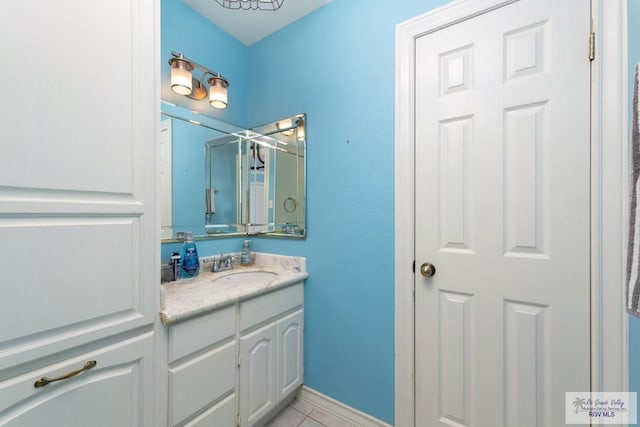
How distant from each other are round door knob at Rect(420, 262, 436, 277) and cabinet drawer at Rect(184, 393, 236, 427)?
1.07 metres

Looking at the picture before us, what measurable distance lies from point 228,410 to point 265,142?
1604 millimetres

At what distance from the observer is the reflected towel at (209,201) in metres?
1.71

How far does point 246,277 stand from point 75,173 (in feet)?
3.69

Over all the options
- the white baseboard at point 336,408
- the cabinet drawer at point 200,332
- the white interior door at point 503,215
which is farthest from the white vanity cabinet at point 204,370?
the white interior door at point 503,215

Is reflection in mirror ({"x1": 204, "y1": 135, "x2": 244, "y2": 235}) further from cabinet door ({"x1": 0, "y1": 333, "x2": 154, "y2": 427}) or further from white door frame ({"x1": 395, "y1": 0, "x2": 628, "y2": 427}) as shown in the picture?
white door frame ({"x1": 395, "y1": 0, "x2": 628, "y2": 427})

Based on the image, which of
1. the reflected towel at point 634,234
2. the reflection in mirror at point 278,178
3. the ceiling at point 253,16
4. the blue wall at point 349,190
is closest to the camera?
the reflected towel at point 634,234

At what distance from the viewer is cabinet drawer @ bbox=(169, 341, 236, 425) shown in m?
1.00

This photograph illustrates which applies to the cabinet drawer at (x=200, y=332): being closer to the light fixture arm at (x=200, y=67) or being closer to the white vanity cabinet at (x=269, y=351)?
the white vanity cabinet at (x=269, y=351)

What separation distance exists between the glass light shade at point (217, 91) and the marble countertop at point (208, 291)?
1.13 meters

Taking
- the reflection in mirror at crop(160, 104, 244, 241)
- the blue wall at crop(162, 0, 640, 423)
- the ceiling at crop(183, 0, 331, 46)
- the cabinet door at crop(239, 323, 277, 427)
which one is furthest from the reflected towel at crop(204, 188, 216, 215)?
the ceiling at crop(183, 0, 331, 46)

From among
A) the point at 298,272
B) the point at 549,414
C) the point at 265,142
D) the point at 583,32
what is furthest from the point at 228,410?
the point at 583,32

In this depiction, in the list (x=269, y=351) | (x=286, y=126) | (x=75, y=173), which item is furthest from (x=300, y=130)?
(x=269, y=351)

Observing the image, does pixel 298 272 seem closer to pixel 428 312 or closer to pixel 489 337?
pixel 428 312

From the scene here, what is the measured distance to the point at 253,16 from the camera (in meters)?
1.68
